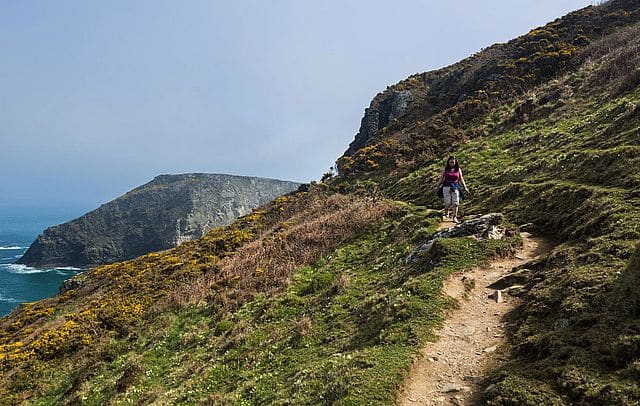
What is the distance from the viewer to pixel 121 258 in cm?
12862

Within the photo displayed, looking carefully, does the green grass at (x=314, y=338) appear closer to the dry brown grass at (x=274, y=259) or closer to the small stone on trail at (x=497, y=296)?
the dry brown grass at (x=274, y=259)

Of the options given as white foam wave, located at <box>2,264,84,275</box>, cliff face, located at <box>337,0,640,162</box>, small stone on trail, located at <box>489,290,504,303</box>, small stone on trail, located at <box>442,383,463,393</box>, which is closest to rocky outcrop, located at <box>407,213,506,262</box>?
small stone on trail, located at <box>489,290,504,303</box>

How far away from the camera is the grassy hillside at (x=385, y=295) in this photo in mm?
7285

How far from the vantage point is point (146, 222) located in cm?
14212

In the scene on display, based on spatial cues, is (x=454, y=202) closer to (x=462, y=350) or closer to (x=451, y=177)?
(x=451, y=177)

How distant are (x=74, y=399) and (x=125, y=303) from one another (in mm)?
9681

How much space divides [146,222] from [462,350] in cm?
14875

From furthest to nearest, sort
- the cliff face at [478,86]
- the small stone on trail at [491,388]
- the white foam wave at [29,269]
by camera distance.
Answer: the white foam wave at [29,269] < the cliff face at [478,86] < the small stone on trail at [491,388]

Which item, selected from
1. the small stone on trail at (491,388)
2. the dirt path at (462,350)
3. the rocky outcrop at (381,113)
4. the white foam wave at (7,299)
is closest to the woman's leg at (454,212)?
the dirt path at (462,350)

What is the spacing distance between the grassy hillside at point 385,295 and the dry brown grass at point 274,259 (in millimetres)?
129

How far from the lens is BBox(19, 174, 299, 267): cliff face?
122500 millimetres

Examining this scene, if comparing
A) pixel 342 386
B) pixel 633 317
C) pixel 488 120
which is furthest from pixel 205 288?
pixel 488 120

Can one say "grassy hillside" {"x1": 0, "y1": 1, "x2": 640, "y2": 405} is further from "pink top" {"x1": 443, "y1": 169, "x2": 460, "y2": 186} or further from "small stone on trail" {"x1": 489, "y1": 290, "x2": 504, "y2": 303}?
"pink top" {"x1": 443, "y1": 169, "x2": 460, "y2": 186}

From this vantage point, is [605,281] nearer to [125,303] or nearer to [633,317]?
[633,317]
